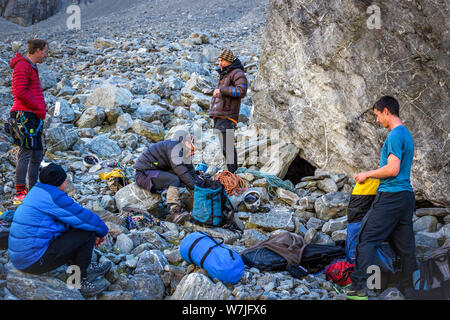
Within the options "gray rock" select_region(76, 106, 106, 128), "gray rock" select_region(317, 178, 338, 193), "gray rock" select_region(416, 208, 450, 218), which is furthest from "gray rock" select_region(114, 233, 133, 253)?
"gray rock" select_region(76, 106, 106, 128)

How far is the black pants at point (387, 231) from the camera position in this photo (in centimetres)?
367

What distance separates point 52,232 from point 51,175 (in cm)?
55

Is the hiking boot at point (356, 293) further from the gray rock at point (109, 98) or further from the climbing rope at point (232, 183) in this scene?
the gray rock at point (109, 98)

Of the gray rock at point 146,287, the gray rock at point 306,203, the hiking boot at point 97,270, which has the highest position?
the gray rock at point 306,203

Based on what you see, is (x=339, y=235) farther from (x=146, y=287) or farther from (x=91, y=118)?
(x=91, y=118)

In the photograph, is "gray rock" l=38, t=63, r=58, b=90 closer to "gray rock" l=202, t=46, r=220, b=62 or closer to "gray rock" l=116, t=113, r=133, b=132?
"gray rock" l=116, t=113, r=133, b=132

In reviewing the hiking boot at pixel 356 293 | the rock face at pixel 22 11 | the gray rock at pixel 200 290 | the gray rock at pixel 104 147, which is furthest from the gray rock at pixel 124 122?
the rock face at pixel 22 11

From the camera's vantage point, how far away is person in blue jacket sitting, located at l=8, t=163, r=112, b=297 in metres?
3.29

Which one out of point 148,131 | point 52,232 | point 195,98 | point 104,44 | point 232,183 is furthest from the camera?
point 104,44

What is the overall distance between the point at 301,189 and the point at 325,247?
7.25 ft

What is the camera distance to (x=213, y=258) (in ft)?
12.9

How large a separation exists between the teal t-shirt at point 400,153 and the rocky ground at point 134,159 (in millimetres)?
1089

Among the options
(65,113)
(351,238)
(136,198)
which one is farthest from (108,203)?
(65,113)

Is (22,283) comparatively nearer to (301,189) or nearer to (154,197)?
(154,197)
